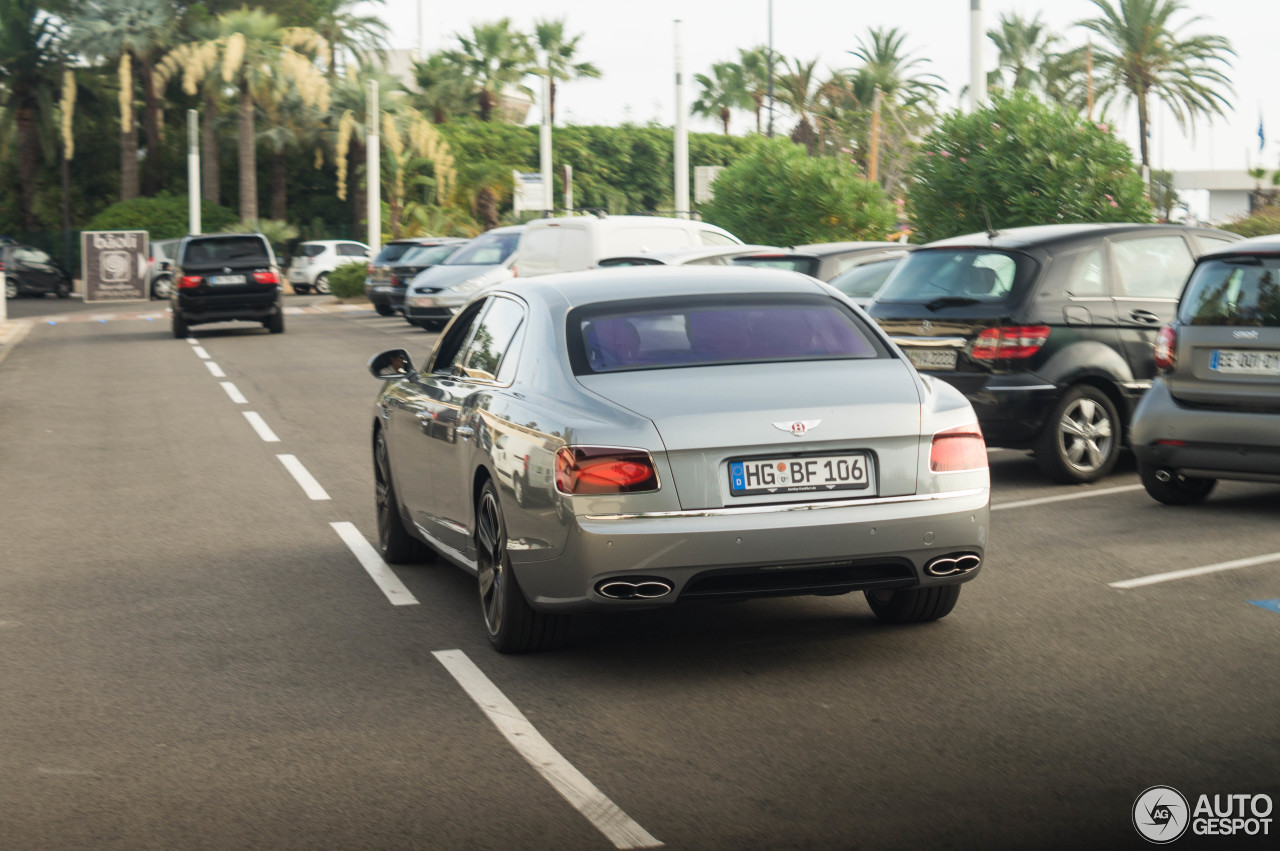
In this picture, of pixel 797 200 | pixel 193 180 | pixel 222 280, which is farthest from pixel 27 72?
pixel 797 200

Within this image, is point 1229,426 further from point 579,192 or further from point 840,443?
point 579,192

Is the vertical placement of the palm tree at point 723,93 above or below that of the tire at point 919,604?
above

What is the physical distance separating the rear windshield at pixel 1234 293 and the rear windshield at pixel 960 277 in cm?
133

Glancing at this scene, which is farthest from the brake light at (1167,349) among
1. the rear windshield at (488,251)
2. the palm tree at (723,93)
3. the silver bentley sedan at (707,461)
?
the palm tree at (723,93)

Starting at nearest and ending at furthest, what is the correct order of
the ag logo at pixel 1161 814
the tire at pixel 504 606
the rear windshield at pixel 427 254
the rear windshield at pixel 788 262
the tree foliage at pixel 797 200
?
1. the ag logo at pixel 1161 814
2. the tire at pixel 504 606
3. the rear windshield at pixel 788 262
4. the tree foliage at pixel 797 200
5. the rear windshield at pixel 427 254

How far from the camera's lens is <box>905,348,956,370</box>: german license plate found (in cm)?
1083

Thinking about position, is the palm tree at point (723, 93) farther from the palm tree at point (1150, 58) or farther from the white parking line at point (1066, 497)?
the white parking line at point (1066, 497)

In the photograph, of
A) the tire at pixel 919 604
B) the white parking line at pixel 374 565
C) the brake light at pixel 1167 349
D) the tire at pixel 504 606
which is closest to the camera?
the tire at pixel 504 606

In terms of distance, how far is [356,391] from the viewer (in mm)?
19266

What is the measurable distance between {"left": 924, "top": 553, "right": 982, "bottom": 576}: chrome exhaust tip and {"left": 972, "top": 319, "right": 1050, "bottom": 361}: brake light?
184 inches

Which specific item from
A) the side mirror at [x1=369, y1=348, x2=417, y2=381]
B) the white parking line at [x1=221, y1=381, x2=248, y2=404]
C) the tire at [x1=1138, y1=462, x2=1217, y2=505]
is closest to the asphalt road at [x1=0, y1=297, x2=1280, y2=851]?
the tire at [x1=1138, y1=462, x2=1217, y2=505]

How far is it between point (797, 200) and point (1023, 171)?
6.80m

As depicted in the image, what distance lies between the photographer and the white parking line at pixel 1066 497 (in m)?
10.1

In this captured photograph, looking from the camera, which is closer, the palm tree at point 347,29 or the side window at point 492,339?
the side window at point 492,339
